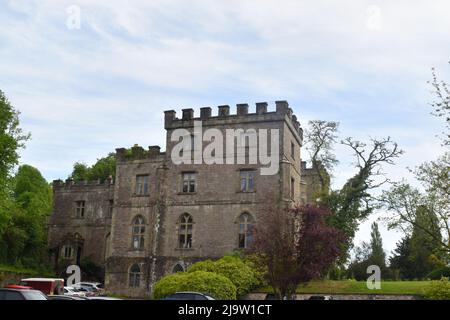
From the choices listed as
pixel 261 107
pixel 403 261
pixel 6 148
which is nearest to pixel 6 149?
pixel 6 148

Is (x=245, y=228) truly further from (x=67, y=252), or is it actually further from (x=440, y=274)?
(x=67, y=252)

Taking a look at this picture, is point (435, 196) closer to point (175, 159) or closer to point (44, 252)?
point (175, 159)

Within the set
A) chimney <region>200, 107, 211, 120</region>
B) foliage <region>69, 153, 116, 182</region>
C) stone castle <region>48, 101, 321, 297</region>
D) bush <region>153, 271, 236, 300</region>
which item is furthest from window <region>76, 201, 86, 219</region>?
bush <region>153, 271, 236, 300</region>

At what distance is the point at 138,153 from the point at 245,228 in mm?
11741

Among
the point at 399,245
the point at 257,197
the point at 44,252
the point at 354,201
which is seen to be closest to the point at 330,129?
the point at 354,201

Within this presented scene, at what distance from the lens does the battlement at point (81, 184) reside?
54406mm

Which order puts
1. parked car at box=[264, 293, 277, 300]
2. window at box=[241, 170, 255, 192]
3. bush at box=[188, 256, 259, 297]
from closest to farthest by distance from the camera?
parked car at box=[264, 293, 277, 300], bush at box=[188, 256, 259, 297], window at box=[241, 170, 255, 192]

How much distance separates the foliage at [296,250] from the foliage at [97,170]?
39.9m

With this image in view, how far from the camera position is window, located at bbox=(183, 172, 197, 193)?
41.0 m

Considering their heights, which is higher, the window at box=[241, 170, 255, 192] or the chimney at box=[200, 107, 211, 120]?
the chimney at box=[200, 107, 211, 120]

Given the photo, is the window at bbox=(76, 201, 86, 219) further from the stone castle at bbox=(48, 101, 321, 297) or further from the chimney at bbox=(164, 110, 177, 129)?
the chimney at bbox=(164, 110, 177, 129)

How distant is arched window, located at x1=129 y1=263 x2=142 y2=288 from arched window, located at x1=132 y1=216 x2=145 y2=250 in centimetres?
150

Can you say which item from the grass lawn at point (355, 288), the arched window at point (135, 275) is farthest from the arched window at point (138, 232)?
the grass lawn at point (355, 288)
